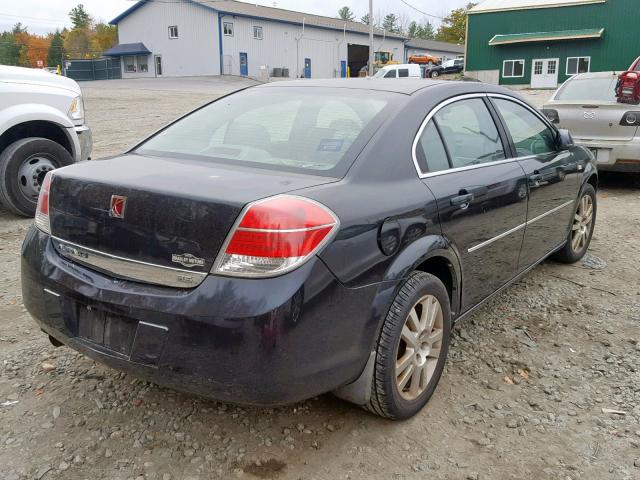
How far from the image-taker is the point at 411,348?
2.77m

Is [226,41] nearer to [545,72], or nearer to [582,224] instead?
[545,72]

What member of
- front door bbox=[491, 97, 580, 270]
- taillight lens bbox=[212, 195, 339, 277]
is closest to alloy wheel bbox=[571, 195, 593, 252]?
front door bbox=[491, 97, 580, 270]

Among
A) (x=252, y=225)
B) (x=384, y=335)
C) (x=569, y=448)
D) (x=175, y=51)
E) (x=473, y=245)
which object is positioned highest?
(x=175, y=51)

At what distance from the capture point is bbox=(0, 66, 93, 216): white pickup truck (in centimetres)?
599

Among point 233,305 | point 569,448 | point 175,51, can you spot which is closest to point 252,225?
point 233,305

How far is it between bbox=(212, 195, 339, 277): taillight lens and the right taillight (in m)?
6.67

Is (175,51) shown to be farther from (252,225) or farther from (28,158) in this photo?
(252,225)

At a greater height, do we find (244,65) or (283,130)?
(244,65)

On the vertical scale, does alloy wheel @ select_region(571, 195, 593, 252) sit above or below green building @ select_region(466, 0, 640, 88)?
below

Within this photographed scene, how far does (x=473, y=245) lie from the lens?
3.21 meters

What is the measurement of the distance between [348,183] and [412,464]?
48.0 inches

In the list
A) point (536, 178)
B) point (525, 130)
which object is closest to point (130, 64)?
point (525, 130)

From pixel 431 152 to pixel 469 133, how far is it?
519 mm

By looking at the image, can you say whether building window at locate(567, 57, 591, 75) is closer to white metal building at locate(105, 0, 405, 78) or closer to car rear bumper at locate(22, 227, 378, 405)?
white metal building at locate(105, 0, 405, 78)
